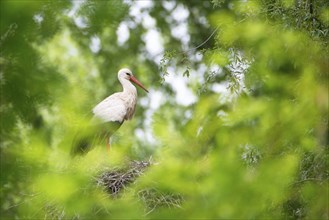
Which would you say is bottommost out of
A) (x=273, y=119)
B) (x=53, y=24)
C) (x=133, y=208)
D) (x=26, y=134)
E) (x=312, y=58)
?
(x=312, y=58)

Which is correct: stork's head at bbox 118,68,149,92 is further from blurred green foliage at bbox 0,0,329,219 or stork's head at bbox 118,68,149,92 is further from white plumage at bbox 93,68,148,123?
blurred green foliage at bbox 0,0,329,219

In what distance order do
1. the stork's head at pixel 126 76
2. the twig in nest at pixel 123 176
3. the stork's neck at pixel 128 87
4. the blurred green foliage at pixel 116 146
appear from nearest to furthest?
the blurred green foliage at pixel 116 146 < the twig in nest at pixel 123 176 < the stork's neck at pixel 128 87 < the stork's head at pixel 126 76

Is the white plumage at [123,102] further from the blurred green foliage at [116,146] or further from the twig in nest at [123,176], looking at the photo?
the blurred green foliage at [116,146]

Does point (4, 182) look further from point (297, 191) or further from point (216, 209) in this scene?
point (297, 191)

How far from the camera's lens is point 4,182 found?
67.2 inches

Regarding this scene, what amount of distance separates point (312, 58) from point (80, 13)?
1129 mm

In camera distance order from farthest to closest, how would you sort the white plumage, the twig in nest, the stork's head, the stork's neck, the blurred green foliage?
the stork's head, the stork's neck, the white plumage, the twig in nest, the blurred green foliage

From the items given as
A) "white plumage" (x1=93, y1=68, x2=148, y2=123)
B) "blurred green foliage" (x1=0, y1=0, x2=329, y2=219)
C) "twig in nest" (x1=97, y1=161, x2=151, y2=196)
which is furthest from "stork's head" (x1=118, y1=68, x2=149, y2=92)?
"blurred green foliage" (x1=0, y1=0, x2=329, y2=219)

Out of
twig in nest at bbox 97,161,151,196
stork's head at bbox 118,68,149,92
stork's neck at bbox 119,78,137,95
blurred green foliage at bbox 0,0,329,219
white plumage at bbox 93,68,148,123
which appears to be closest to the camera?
blurred green foliage at bbox 0,0,329,219

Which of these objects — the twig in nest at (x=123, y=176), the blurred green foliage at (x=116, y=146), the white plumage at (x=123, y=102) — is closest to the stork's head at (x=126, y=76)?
the white plumage at (x=123, y=102)

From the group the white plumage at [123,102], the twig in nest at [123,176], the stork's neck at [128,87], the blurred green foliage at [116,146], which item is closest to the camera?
the blurred green foliage at [116,146]

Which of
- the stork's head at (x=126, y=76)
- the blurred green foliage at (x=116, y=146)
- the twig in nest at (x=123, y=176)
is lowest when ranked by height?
the stork's head at (x=126, y=76)

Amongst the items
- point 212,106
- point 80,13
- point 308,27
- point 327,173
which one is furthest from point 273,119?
point 308,27

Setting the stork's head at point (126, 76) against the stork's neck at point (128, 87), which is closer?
the stork's neck at point (128, 87)
